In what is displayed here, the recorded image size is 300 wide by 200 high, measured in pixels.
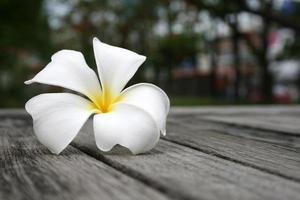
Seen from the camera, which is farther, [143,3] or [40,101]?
[143,3]

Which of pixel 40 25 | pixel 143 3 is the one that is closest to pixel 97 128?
pixel 40 25

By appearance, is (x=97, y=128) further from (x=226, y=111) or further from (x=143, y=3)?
(x=143, y=3)

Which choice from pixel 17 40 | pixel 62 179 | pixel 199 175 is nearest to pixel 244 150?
pixel 199 175

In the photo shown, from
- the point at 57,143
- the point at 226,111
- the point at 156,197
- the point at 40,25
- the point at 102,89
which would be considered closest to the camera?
the point at 156,197

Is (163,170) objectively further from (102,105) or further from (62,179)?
(102,105)

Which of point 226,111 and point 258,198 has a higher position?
point 258,198

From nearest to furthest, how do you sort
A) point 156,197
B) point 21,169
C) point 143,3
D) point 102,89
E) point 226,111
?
point 156,197
point 21,169
point 102,89
point 226,111
point 143,3

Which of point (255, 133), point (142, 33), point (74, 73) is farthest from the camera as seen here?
point (142, 33)
